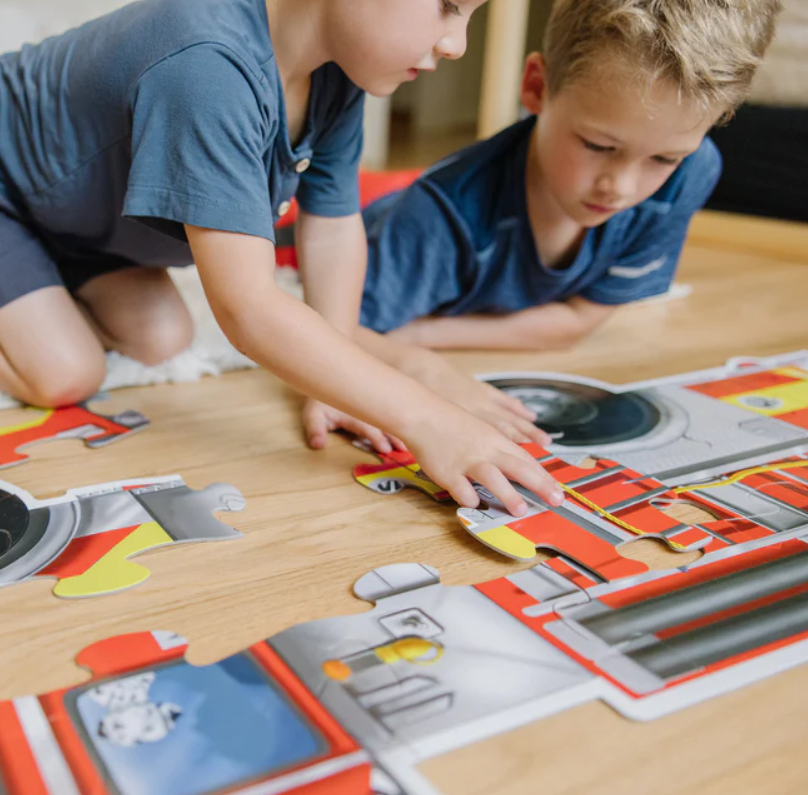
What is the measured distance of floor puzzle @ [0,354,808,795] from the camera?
17.2 inches

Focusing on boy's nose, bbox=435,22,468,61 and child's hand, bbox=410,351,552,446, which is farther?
child's hand, bbox=410,351,552,446

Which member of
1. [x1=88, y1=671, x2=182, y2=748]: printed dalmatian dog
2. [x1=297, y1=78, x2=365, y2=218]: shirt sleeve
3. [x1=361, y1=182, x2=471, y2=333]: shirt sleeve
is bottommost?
[x1=88, y1=671, x2=182, y2=748]: printed dalmatian dog

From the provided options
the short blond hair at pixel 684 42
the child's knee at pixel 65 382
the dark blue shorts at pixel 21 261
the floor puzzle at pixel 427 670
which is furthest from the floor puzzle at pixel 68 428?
the short blond hair at pixel 684 42

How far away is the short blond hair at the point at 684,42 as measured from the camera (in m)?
0.86

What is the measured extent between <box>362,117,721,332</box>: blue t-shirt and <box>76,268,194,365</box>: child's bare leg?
241mm

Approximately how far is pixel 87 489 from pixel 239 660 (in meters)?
0.27

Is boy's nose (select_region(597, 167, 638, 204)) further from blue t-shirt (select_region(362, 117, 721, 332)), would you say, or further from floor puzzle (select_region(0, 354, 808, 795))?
floor puzzle (select_region(0, 354, 808, 795))

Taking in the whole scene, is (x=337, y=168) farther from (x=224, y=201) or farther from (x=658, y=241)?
(x=658, y=241)

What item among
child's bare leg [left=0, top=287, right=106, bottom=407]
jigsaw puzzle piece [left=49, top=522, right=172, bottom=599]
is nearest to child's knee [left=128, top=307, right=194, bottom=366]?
child's bare leg [left=0, top=287, right=106, bottom=407]

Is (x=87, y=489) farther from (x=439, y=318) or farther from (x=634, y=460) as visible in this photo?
(x=439, y=318)

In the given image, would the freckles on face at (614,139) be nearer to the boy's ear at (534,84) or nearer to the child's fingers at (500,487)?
the boy's ear at (534,84)

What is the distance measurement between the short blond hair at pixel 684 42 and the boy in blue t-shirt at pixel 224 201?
22 cm

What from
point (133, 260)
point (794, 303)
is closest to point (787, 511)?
point (133, 260)

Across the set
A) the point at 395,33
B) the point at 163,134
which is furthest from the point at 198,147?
the point at 395,33
